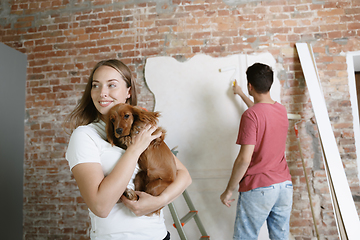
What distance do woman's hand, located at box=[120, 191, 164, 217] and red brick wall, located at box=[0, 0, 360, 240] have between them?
1581 mm

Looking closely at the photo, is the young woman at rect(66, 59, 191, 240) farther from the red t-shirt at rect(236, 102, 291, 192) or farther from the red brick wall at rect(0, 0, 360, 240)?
the red brick wall at rect(0, 0, 360, 240)

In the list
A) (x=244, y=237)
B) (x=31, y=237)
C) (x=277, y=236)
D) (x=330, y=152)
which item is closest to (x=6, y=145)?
(x=31, y=237)

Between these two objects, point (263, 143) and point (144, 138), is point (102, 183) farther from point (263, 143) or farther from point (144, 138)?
point (263, 143)

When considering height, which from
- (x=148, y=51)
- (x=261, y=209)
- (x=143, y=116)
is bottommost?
(x=261, y=209)

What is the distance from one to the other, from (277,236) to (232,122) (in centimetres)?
103

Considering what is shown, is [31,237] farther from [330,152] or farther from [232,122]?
[330,152]

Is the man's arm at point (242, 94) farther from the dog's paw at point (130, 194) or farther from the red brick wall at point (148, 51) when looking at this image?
the dog's paw at point (130, 194)

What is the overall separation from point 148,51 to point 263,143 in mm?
1474

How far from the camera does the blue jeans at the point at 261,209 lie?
177cm

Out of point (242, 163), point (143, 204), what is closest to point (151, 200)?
point (143, 204)

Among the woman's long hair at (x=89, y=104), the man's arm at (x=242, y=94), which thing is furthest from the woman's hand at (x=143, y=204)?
the man's arm at (x=242, y=94)

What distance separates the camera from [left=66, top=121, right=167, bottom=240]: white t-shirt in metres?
0.90

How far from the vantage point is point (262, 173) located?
180 centimetres

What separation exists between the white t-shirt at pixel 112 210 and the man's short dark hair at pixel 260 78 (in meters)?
1.31
